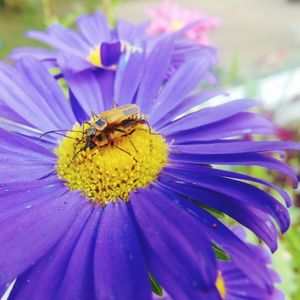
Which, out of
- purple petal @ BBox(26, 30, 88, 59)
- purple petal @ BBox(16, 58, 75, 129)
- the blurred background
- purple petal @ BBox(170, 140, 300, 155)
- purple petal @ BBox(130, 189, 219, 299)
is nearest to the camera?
purple petal @ BBox(130, 189, 219, 299)

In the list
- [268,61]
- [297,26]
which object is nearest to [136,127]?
[268,61]

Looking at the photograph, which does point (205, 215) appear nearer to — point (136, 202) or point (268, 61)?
point (136, 202)

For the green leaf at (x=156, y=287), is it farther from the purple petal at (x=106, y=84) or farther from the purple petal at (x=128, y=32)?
the purple petal at (x=128, y=32)

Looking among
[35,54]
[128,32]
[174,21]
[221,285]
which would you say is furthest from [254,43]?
[221,285]

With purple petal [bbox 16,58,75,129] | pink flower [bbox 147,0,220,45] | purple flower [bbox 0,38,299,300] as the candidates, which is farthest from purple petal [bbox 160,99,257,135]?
pink flower [bbox 147,0,220,45]

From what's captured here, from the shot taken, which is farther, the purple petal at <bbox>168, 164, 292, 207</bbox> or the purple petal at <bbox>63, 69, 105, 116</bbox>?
the purple petal at <bbox>63, 69, 105, 116</bbox>

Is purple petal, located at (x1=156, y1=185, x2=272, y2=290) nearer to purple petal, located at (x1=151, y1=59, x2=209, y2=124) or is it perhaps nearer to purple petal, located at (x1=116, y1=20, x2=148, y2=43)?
purple petal, located at (x1=151, y1=59, x2=209, y2=124)

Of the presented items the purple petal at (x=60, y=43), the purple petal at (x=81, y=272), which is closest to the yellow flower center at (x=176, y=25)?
the purple petal at (x=60, y=43)
